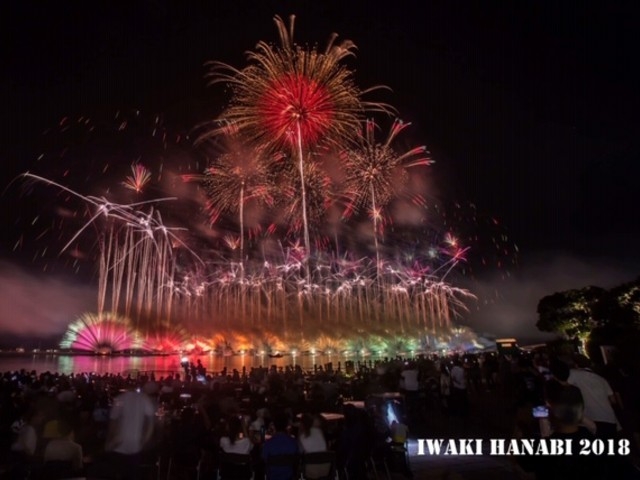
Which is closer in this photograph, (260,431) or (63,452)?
(63,452)

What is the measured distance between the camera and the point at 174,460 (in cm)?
707

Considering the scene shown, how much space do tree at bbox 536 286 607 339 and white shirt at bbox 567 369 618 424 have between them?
4533 cm

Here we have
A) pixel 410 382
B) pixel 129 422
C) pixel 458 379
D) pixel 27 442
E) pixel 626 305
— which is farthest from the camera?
pixel 626 305

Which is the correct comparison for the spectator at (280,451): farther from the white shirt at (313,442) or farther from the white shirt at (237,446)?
the white shirt at (237,446)

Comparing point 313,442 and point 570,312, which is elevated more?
point 570,312

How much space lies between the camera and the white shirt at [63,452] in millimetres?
5309

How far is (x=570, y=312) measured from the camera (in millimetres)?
48312

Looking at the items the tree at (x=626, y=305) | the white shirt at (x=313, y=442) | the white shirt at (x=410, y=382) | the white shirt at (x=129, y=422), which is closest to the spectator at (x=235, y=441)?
the white shirt at (x=313, y=442)

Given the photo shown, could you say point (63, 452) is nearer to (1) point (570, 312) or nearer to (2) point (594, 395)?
(2) point (594, 395)

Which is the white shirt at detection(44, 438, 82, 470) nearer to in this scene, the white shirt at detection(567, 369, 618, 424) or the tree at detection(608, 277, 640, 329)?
the white shirt at detection(567, 369, 618, 424)

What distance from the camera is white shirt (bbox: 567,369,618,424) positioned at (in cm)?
519

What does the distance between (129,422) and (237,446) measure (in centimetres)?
146

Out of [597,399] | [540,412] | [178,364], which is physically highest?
[178,364]

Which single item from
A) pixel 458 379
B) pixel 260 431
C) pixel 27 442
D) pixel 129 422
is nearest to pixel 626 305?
pixel 458 379
